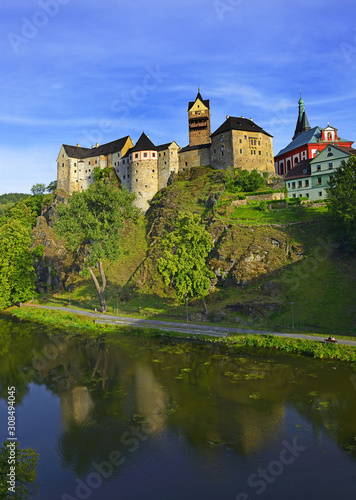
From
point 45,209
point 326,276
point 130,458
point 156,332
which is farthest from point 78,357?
point 45,209

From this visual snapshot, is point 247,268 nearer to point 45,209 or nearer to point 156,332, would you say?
point 156,332

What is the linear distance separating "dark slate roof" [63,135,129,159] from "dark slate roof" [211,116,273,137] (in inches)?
1016

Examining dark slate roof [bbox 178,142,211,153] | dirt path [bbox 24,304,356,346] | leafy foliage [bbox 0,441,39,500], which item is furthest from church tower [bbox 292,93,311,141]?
leafy foliage [bbox 0,441,39,500]

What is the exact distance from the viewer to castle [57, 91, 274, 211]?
83312 millimetres

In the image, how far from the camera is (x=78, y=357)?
38.3 metres

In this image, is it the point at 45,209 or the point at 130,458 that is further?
the point at 45,209

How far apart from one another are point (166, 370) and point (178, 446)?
12.2m

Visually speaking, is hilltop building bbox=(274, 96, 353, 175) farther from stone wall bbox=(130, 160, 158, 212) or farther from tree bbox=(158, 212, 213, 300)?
tree bbox=(158, 212, 213, 300)

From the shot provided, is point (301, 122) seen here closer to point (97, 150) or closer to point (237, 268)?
point (97, 150)

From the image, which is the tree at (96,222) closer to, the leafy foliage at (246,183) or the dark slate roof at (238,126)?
the leafy foliage at (246,183)

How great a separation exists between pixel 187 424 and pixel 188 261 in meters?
25.7

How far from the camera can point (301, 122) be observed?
110625mm

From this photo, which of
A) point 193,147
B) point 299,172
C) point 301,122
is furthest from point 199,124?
point 301,122

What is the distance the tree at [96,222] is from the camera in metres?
52.3
